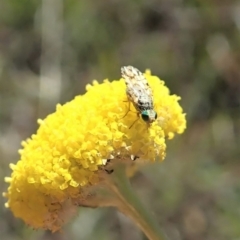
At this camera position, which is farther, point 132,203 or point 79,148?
point 132,203

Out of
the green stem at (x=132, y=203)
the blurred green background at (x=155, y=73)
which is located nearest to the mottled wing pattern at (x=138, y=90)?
the green stem at (x=132, y=203)

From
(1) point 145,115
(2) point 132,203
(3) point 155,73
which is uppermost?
(3) point 155,73

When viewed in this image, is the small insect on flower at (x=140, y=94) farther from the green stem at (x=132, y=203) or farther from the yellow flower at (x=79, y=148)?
the green stem at (x=132, y=203)

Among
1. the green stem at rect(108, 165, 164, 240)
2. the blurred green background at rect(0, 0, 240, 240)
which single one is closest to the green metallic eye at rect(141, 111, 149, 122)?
the green stem at rect(108, 165, 164, 240)

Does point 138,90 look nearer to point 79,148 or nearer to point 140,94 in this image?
point 140,94

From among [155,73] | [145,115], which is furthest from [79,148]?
[155,73]

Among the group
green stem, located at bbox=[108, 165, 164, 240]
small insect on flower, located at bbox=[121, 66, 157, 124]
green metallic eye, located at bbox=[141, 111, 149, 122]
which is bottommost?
green stem, located at bbox=[108, 165, 164, 240]

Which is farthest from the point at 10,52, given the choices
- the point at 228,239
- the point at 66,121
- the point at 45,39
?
the point at 66,121

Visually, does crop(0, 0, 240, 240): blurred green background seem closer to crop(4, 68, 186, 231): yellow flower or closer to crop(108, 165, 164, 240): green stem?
crop(108, 165, 164, 240): green stem
